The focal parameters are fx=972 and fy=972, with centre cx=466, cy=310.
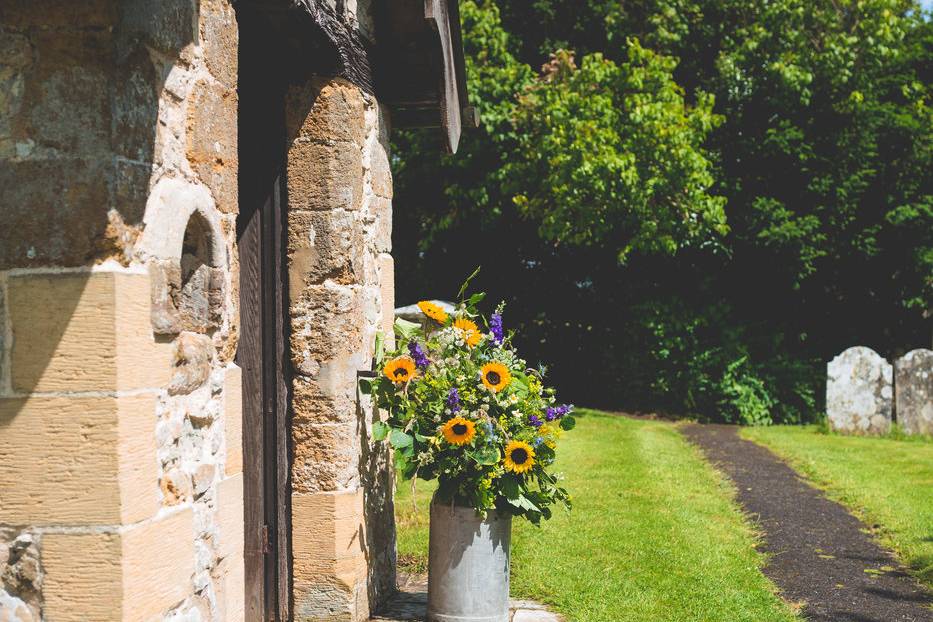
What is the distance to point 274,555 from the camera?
4.61 metres

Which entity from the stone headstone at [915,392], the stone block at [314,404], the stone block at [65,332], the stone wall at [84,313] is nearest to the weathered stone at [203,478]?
the stone wall at [84,313]

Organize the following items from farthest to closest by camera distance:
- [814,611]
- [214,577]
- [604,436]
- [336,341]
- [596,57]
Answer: [596,57]
[604,436]
[814,611]
[336,341]
[214,577]

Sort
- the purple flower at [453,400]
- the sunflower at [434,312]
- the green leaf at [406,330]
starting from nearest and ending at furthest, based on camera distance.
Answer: the purple flower at [453,400] → the sunflower at [434,312] → the green leaf at [406,330]

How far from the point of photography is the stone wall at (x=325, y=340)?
4.57m

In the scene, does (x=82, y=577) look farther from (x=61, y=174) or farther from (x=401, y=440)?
(x=401, y=440)

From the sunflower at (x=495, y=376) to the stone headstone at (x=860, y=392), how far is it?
8.66 m

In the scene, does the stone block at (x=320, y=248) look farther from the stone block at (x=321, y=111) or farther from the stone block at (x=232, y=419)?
the stone block at (x=232, y=419)

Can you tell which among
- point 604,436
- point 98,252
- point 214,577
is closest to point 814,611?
point 214,577

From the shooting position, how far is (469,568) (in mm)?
4578

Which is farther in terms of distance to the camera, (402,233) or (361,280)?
(402,233)

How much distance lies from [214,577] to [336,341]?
173 cm

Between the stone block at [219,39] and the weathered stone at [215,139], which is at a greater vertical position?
the stone block at [219,39]

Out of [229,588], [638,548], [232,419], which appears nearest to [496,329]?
[232,419]

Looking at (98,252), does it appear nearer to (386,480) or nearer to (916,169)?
(386,480)
